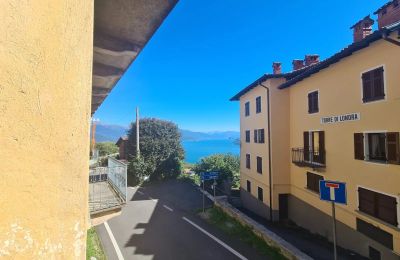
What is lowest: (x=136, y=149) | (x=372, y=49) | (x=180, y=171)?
(x=180, y=171)

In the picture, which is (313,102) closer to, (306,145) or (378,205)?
(306,145)

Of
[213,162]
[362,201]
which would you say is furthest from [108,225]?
[213,162]

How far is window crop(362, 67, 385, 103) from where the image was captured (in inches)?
438

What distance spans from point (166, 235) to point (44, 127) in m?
16.4

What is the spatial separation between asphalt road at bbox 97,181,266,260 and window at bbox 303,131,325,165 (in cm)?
698

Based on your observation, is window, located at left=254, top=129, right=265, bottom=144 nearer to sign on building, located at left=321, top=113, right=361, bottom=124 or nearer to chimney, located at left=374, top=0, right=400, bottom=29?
sign on building, located at left=321, top=113, right=361, bottom=124

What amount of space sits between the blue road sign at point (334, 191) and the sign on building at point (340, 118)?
6712 millimetres

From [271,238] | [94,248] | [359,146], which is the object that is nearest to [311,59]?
[359,146]

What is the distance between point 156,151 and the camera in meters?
33.4

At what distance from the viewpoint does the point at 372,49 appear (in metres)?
11.5

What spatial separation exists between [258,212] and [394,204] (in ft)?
42.5

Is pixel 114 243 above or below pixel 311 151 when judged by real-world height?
below

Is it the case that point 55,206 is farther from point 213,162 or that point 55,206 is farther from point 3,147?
point 213,162

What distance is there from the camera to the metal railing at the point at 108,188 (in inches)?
246
